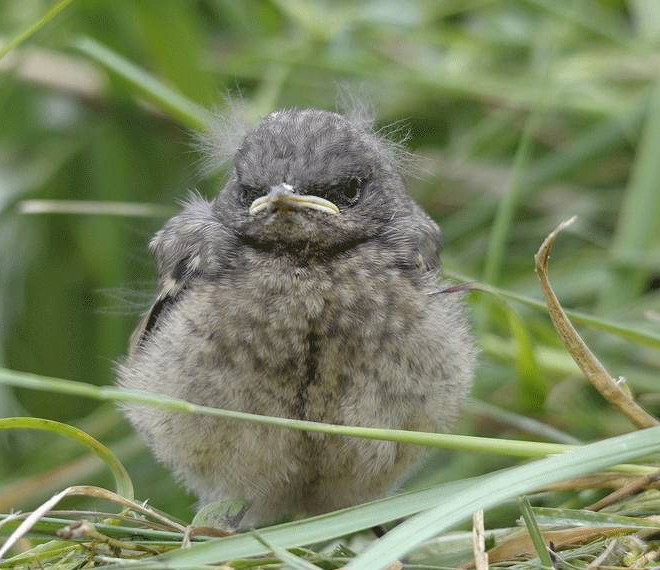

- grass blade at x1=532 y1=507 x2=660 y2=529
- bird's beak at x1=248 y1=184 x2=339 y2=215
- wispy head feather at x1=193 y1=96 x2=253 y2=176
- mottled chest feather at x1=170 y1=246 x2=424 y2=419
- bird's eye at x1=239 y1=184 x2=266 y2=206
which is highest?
wispy head feather at x1=193 y1=96 x2=253 y2=176

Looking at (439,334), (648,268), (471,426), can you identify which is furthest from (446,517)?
(648,268)

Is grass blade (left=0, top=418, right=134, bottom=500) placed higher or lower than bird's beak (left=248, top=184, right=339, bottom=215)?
lower

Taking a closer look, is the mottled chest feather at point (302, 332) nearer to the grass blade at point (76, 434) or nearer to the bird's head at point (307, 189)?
the bird's head at point (307, 189)

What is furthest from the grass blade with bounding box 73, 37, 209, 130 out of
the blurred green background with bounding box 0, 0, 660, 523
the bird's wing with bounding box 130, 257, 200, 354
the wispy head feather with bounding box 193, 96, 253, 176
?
the bird's wing with bounding box 130, 257, 200, 354

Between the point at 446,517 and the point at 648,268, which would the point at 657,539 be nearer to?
the point at 446,517

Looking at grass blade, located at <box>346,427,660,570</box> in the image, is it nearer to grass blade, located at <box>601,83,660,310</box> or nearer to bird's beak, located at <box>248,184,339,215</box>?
bird's beak, located at <box>248,184,339,215</box>

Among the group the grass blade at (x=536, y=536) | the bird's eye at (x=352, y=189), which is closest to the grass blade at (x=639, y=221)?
the bird's eye at (x=352, y=189)

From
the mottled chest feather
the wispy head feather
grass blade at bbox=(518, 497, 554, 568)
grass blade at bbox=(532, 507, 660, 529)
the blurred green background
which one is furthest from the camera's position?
the blurred green background
